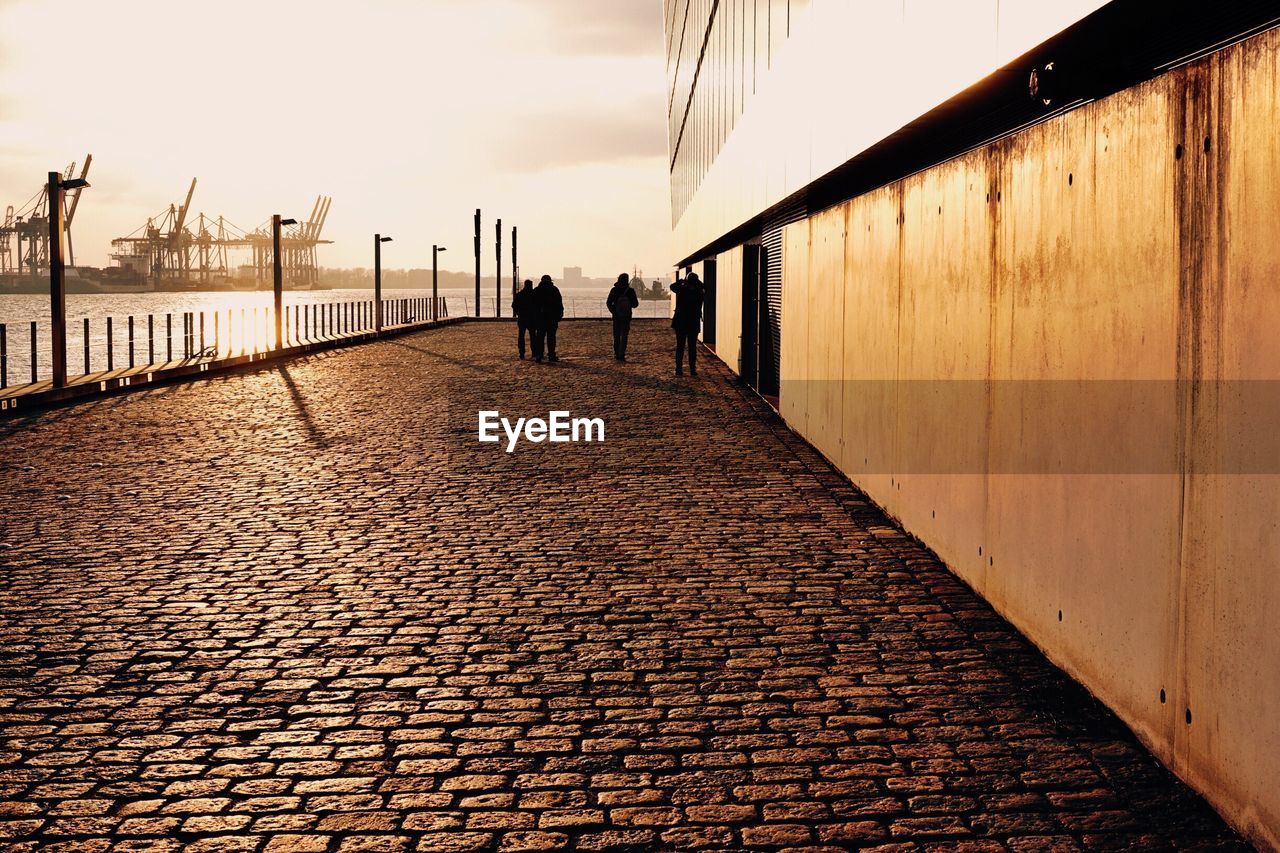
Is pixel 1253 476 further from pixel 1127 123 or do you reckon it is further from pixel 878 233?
pixel 878 233

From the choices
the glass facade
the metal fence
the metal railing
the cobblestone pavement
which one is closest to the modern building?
the cobblestone pavement

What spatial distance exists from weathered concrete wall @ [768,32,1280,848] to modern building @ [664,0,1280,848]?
1cm

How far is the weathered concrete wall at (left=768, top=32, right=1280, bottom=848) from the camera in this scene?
12.3 feet

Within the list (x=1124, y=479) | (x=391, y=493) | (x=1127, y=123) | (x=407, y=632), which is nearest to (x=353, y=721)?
(x=407, y=632)

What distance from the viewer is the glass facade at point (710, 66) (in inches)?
637

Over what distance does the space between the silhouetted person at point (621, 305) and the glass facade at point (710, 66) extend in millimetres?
3253

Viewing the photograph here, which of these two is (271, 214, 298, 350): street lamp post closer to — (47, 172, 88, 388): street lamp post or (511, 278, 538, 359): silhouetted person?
(511, 278, 538, 359): silhouetted person

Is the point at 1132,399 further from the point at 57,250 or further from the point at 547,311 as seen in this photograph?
the point at 547,311

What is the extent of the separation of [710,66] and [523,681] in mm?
23723

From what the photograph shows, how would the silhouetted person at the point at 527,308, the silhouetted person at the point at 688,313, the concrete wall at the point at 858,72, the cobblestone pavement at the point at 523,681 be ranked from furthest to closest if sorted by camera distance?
the silhouetted person at the point at 527,308 → the silhouetted person at the point at 688,313 → the concrete wall at the point at 858,72 → the cobblestone pavement at the point at 523,681

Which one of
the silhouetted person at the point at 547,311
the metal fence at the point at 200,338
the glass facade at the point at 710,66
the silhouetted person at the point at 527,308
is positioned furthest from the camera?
the silhouetted person at the point at 527,308

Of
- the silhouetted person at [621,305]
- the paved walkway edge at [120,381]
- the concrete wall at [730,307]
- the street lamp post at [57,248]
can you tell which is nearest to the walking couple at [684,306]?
the silhouetted person at [621,305]

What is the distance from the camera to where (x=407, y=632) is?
19.6 ft

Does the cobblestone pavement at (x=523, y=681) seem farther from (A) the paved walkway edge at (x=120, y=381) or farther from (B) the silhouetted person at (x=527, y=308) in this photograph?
(B) the silhouetted person at (x=527, y=308)
